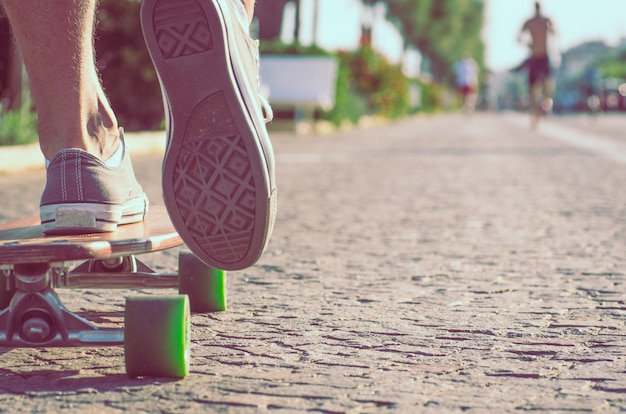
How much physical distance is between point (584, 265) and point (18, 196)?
353 cm

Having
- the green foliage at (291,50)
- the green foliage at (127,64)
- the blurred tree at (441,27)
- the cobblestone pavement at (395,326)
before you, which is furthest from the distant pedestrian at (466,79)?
the cobblestone pavement at (395,326)

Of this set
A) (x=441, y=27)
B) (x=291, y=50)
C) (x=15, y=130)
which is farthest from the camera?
(x=441, y=27)

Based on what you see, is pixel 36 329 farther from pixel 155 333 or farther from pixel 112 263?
pixel 112 263

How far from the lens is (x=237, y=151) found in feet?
6.72

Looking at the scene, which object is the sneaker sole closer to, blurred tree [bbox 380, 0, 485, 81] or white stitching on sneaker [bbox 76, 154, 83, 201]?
white stitching on sneaker [bbox 76, 154, 83, 201]

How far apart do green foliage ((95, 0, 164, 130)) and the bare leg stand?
954 cm

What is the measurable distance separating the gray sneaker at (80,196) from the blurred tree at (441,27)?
50.1 meters

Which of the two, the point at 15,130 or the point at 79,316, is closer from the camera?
the point at 79,316

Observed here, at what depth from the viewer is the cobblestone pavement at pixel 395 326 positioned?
6.27ft

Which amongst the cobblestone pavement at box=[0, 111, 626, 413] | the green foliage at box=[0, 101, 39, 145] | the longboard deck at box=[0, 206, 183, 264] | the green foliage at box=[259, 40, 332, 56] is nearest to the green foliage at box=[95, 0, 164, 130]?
the green foliage at box=[0, 101, 39, 145]

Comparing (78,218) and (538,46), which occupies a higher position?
(538,46)

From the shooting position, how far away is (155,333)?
1.94m

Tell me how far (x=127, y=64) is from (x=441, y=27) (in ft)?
182

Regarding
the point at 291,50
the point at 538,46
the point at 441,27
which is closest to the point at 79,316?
the point at 538,46
